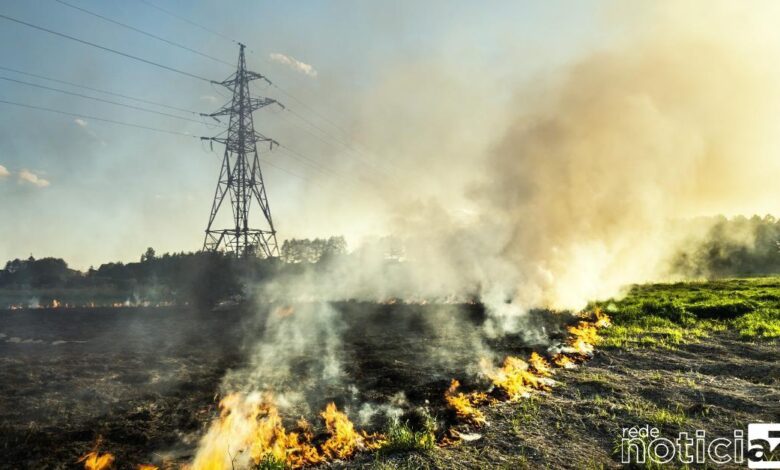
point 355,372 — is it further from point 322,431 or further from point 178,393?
point 178,393

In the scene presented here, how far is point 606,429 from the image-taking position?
29.5ft

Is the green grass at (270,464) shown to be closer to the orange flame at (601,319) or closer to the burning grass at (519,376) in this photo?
the burning grass at (519,376)

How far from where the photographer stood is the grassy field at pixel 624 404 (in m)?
7.92

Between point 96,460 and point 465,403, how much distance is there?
8.59 meters

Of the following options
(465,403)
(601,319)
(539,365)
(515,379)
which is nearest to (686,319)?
(601,319)

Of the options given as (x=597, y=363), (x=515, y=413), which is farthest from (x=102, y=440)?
(x=597, y=363)

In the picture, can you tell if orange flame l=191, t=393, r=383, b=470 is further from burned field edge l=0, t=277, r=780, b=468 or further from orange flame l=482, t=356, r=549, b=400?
orange flame l=482, t=356, r=549, b=400

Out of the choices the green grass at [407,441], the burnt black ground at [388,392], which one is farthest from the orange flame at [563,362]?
the green grass at [407,441]

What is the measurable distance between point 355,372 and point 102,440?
752cm

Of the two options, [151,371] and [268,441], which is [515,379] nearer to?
[268,441]

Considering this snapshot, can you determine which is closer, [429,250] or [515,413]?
[515,413]

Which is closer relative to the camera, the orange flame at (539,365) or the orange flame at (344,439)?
the orange flame at (344,439)

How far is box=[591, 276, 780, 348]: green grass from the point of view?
58.5 ft

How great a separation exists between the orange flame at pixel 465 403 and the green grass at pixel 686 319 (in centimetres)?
919
